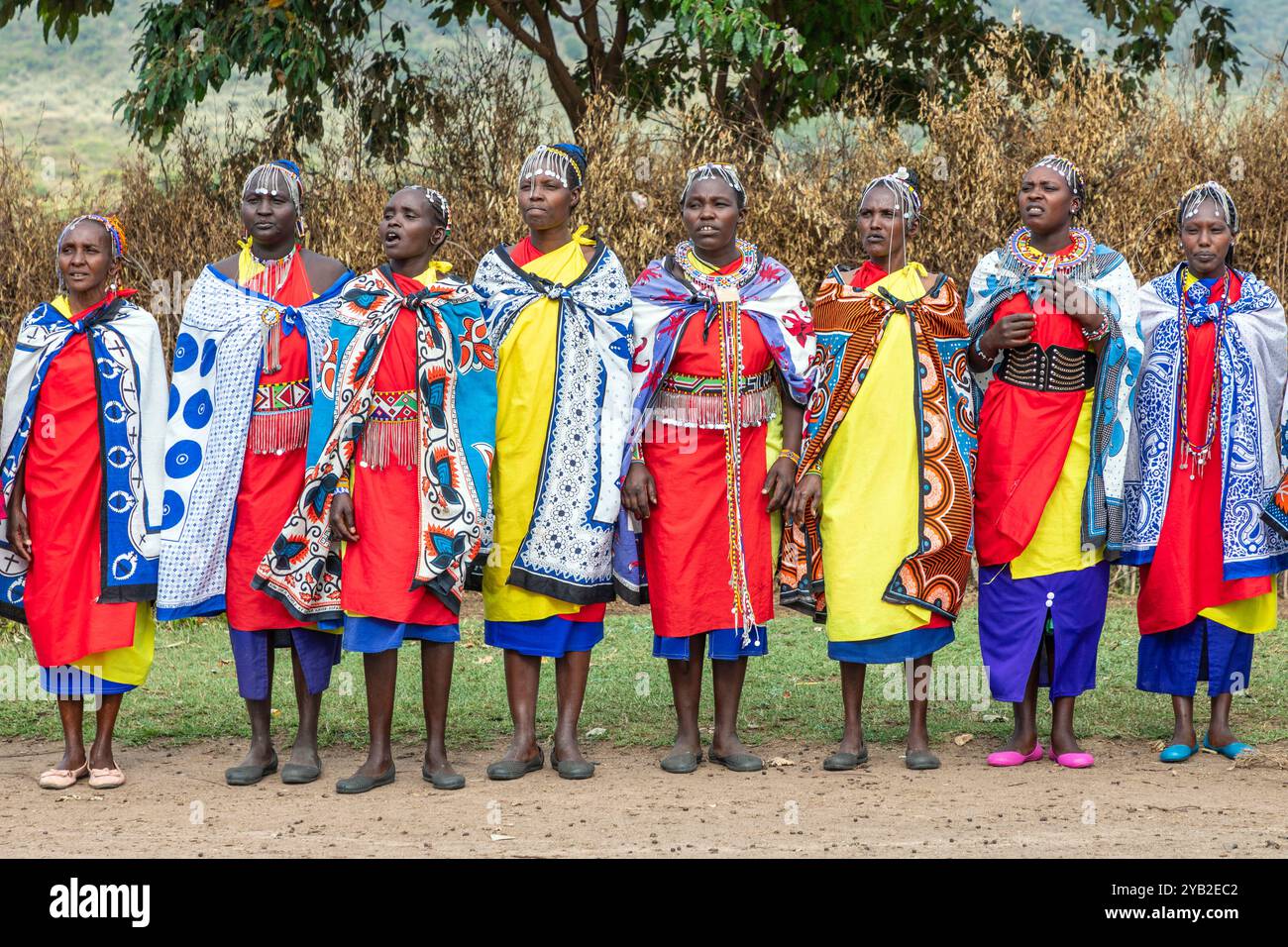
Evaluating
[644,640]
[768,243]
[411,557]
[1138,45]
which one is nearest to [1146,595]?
[411,557]

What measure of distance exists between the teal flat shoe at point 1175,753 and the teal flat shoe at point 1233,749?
5.9 inches

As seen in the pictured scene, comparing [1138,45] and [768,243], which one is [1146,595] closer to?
[768,243]

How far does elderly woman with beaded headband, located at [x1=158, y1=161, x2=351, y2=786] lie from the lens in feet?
19.5

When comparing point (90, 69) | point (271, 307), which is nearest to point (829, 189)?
point (271, 307)

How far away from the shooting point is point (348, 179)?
11945 millimetres

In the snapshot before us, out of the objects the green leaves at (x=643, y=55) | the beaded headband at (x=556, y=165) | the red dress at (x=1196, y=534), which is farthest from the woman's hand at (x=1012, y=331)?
the green leaves at (x=643, y=55)

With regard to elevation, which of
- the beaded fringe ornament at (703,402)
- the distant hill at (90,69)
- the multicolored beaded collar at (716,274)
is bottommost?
the beaded fringe ornament at (703,402)

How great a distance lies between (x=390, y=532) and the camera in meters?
5.72

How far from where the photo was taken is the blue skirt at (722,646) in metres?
6.09

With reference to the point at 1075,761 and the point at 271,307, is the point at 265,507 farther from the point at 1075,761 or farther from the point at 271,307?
the point at 1075,761

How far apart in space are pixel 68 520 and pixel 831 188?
677 cm

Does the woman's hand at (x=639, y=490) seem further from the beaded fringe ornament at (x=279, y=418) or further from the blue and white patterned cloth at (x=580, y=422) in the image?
the beaded fringe ornament at (x=279, y=418)

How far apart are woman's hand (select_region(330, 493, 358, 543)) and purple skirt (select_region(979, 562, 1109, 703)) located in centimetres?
251

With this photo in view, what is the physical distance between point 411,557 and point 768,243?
607 centimetres
